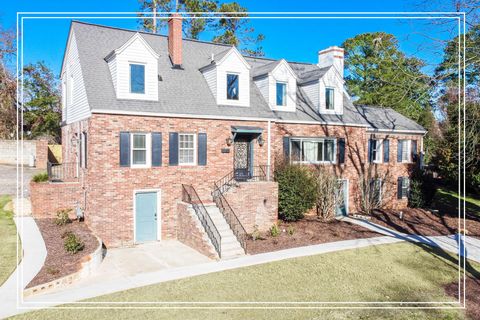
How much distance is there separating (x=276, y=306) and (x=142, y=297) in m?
3.50

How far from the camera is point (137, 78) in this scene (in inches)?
615

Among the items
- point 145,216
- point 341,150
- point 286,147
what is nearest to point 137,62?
point 145,216

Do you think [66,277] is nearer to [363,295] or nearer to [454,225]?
[363,295]

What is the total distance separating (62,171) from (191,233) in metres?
8.50

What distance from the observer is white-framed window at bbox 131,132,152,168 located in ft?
50.0

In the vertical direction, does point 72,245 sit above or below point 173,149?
below

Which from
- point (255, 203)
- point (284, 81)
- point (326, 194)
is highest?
point (284, 81)

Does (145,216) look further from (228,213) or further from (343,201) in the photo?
(343,201)

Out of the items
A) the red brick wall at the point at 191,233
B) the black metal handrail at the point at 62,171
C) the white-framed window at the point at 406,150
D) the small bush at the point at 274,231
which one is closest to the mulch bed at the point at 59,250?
the black metal handrail at the point at 62,171

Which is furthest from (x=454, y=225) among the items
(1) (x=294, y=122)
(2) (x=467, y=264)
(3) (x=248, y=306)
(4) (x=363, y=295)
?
(3) (x=248, y=306)

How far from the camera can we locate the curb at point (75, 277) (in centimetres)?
948

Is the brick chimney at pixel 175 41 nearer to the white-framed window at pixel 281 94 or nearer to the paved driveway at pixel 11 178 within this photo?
the white-framed window at pixel 281 94

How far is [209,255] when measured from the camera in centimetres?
1352

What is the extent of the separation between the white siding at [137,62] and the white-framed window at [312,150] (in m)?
7.95
